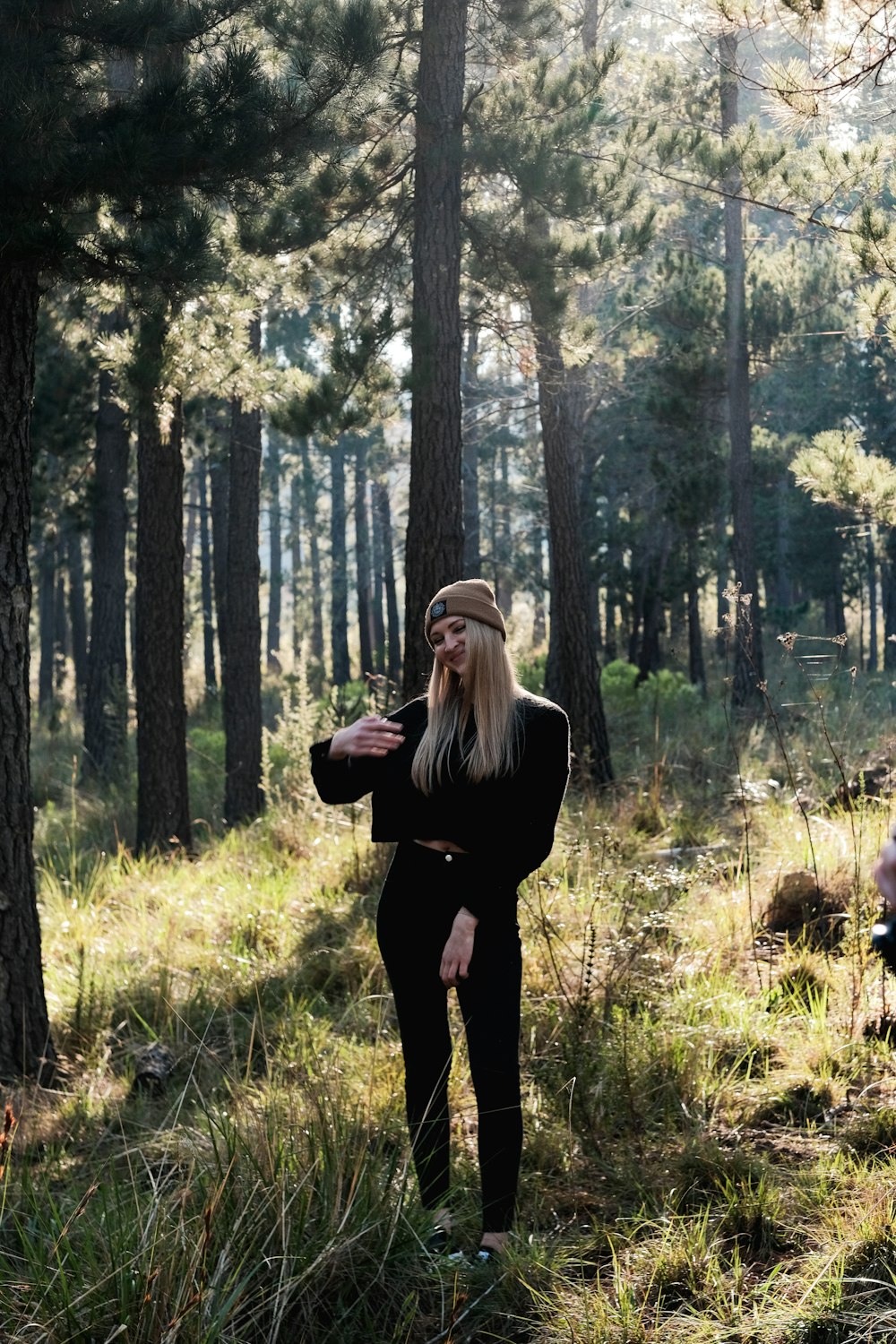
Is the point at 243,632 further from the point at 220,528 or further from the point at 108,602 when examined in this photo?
the point at 220,528

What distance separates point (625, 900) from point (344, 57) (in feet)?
14.1

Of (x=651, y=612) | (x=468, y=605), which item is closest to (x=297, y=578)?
(x=651, y=612)

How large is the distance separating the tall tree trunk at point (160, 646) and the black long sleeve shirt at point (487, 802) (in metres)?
6.51

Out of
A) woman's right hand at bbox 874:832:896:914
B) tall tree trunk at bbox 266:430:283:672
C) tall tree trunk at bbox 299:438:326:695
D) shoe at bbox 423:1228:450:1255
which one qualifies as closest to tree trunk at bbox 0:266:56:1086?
shoe at bbox 423:1228:450:1255

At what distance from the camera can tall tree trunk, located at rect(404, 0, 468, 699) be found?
8.15 metres

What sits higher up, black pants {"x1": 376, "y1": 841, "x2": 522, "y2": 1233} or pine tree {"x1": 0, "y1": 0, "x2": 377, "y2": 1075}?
pine tree {"x1": 0, "y1": 0, "x2": 377, "y2": 1075}

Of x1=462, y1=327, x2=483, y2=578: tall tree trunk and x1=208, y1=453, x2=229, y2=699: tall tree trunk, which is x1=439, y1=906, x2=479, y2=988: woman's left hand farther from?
x1=462, y1=327, x2=483, y2=578: tall tree trunk

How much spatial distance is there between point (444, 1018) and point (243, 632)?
9468 millimetres

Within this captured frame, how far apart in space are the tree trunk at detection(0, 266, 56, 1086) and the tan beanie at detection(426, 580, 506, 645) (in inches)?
92.9

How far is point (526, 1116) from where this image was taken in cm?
424

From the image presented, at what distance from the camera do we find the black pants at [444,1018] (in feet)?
11.1

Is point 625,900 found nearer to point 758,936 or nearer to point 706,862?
point 758,936

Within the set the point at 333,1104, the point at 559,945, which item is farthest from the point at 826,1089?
the point at 333,1104

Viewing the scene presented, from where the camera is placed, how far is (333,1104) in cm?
360
